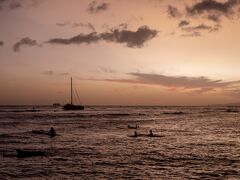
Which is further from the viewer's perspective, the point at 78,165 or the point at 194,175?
the point at 78,165

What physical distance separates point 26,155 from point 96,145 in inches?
465

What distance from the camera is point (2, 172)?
2948 cm

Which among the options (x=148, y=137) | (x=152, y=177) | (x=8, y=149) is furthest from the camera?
(x=148, y=137)

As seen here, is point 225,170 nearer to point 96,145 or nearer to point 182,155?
point 182,155

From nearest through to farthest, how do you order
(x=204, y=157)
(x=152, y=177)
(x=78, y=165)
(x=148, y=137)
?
(x=152, y=177) < (x=78, y=165) < (x=204, y=157) < (x=148, y=137)

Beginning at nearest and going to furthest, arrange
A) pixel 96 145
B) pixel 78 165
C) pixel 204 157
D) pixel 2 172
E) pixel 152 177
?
1. pixel 152 177
2. pixel 2 172
3. pixel 78 165
4. pixel 204 157
5. pixel 96 145

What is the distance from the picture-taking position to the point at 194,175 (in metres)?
28.0

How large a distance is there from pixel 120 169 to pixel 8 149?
695 inches

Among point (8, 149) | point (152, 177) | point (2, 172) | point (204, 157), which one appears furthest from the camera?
point (8, 149)

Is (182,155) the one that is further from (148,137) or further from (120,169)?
(148,137)

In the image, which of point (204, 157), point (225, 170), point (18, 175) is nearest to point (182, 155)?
point (204, 157)

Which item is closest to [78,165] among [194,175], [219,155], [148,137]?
[194,175]

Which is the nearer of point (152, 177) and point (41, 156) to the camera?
point (152, 177)

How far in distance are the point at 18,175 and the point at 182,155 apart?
56.8 ft
